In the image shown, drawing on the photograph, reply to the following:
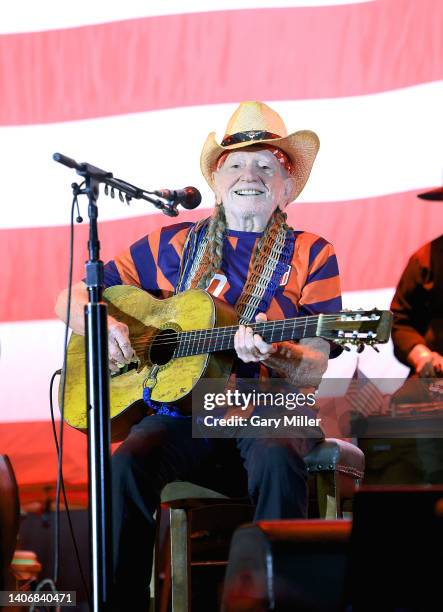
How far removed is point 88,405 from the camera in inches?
88.7

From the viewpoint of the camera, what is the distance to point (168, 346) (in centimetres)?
302

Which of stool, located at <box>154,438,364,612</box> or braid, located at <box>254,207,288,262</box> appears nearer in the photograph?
stool, located at <box>154,438,364,612</box>

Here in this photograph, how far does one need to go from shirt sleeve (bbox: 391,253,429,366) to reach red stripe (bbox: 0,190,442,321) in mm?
43

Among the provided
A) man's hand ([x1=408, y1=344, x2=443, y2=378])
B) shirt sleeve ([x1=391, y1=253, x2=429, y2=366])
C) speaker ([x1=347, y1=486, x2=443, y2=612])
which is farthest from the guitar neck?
speaker ([x1=347, y1=486, x2=443, y2=612])

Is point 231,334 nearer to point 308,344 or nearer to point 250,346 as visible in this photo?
point 250,346

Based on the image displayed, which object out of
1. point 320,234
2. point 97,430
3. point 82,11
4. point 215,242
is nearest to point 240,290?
point 215,242

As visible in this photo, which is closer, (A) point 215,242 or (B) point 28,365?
(A) point 215,242

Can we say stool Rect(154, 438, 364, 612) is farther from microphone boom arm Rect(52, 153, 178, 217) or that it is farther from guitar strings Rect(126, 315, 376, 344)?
microphone boom arm Rect(52, 153, 178, 217)

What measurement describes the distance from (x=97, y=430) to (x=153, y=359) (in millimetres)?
833

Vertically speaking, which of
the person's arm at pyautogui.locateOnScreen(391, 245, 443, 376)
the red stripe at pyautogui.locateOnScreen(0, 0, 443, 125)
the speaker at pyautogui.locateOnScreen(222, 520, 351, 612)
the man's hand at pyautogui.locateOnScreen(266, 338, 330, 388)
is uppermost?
the red stripe at pyautogui.locateOnScreen(0, 0, 443, 125)

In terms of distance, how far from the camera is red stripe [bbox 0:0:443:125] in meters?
3.87

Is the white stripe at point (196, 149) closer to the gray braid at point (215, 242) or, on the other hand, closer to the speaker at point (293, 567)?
the gray braid at point (215, 242)

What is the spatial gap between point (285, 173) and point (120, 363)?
98 cm

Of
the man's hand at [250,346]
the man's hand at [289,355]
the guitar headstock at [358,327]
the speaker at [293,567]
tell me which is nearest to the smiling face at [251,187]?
the man's hand at [289,355]
